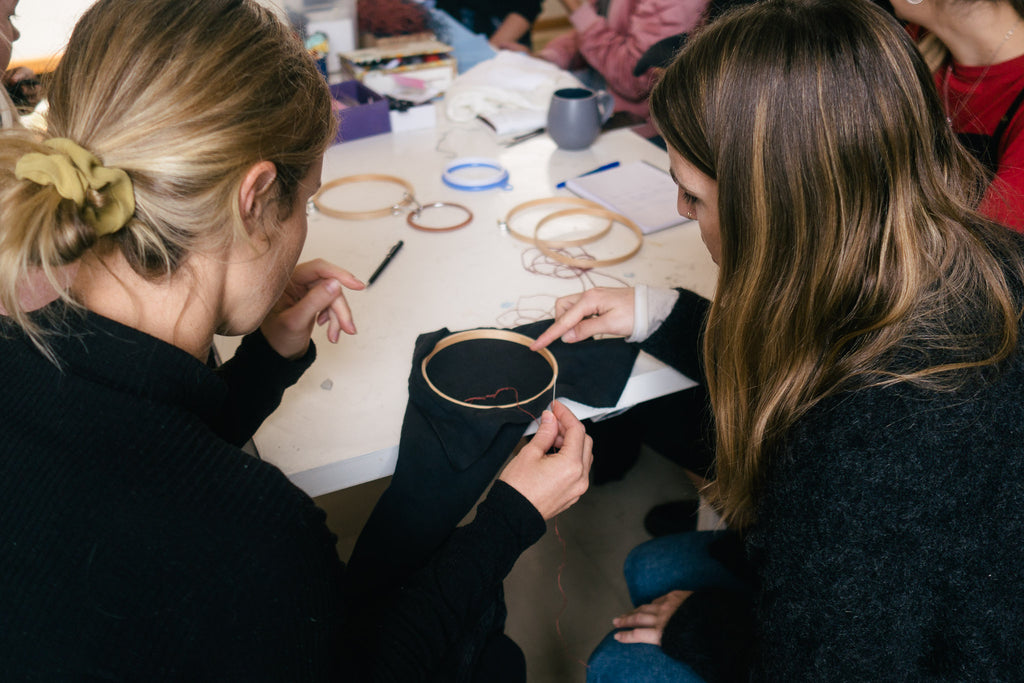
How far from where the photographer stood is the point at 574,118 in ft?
5.44

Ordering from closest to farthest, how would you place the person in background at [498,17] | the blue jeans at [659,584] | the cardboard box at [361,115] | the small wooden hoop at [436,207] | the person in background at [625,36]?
the blue jeans at [659,584] < the small wooden hoop at [436,207] < the cardboard box at [361,115] < the person in background at [625,36] < the person in background at [498,17]

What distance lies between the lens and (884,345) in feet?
2.47

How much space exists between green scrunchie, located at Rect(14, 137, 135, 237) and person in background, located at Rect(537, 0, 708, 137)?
157cm

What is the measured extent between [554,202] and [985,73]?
833 mm

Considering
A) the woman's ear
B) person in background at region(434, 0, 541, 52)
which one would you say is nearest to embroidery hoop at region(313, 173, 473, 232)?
the woman's ear

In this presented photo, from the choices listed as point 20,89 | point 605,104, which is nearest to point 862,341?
point 605,104

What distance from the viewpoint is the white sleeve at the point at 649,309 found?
1.07 metres

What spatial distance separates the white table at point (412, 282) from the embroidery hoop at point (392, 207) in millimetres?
14

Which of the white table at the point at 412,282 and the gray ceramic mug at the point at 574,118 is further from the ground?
the gray ceramic mug at the point at 574,118

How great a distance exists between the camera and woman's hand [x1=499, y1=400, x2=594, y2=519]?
2.81ft

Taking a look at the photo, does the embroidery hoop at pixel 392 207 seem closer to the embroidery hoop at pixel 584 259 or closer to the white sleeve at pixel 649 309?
the embroidery hoop at pixel 584 259

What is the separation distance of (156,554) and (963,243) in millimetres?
856

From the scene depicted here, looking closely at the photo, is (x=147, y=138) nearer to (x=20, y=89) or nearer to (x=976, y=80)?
(x=20, y=89)

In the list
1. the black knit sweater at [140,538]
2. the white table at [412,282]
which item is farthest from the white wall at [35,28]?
the black knit sweater at [140,538]
